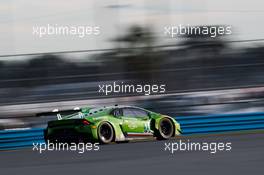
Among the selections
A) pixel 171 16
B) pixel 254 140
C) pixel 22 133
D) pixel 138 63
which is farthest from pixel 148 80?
pixel 254 140

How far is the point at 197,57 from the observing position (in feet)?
56.6

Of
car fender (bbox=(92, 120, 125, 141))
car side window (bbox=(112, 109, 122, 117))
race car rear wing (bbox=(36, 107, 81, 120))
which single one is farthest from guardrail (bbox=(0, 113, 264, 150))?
car fender (bbox=(92, 120, 125, 141))

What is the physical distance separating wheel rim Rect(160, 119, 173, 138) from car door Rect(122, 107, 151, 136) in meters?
0.40

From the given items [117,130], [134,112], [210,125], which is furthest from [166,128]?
[210,125]

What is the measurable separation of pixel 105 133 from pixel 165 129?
1507 millimetres

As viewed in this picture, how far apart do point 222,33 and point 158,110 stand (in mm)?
3352

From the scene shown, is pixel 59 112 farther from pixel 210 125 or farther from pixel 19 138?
pixel 210 125

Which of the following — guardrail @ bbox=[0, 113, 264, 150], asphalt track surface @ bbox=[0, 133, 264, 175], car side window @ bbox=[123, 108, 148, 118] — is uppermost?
car side window @ bbox=[123, 108, 148, 118]

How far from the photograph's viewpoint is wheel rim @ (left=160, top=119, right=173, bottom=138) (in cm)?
1407

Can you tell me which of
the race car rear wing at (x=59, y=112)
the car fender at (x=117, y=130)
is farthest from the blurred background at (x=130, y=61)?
the car fender at (x=117, y=130)

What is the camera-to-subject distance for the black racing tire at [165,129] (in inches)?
546

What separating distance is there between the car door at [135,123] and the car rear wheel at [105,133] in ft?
0.86

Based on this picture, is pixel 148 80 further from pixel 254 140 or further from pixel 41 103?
pixel 254 140

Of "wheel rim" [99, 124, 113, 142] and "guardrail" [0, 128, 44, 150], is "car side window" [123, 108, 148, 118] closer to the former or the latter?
"wheel rim" [99, 124, 113, 142]
